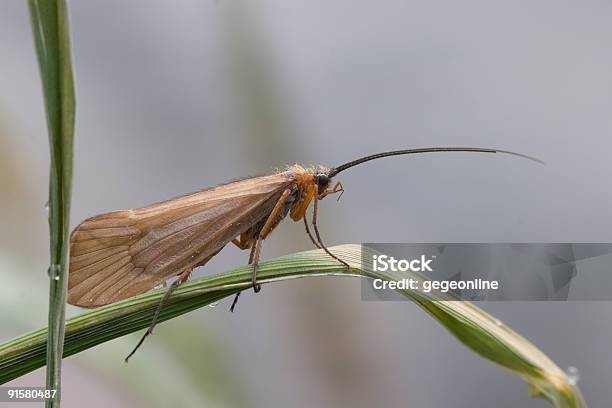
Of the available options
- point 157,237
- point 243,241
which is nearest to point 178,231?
point 157,237

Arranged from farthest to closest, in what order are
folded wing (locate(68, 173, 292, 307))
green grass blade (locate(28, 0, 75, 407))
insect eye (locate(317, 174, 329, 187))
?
insect eye (locate(317, 174, 329, 187))
folded wing (locate(68, 173, 292, 307))
green grass blade (locate(28, 0, 75, 407))

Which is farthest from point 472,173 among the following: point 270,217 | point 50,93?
point 50,93

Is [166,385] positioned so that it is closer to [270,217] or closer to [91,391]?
[270,217]

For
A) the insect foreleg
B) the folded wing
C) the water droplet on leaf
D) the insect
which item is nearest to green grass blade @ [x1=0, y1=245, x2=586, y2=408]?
the water droplet on leaf

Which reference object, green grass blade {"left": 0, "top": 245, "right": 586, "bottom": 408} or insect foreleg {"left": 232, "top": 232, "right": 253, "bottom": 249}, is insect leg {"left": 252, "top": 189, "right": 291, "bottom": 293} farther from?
green grass blade {"left": 0, "top": 245, "right": 586, "bottom": 408}

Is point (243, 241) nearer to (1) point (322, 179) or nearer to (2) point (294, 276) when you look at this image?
(1) point (322, 179)

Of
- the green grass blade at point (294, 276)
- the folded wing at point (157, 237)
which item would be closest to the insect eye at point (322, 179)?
the folded wing at point (157, 237)
